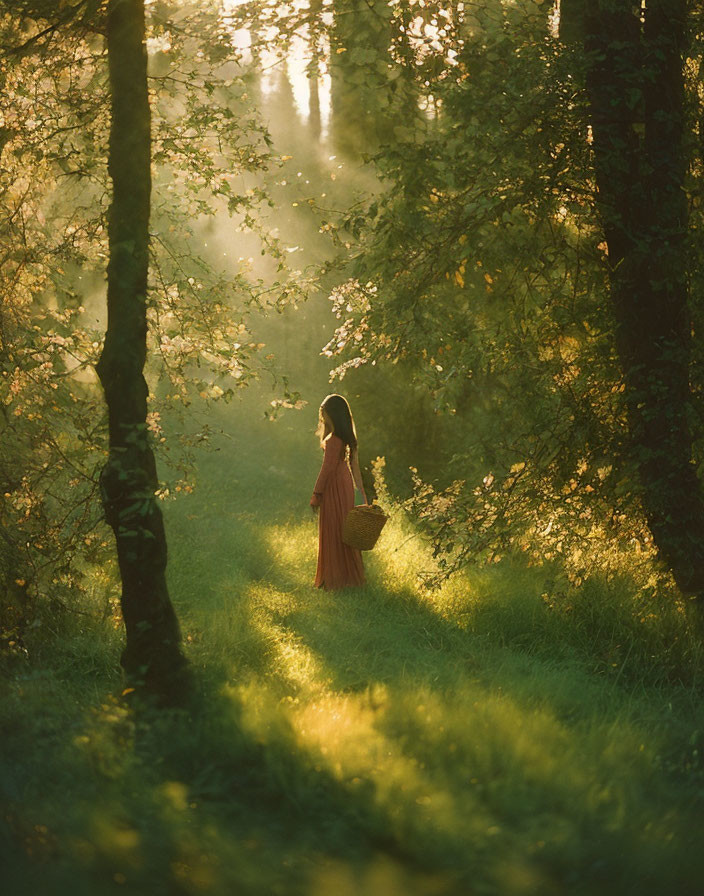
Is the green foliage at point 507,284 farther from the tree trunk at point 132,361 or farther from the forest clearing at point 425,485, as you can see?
the tree trunk at point 132,361

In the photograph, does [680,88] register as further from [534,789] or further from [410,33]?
[534,789]

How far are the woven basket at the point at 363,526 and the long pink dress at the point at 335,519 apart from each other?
1.91 ft

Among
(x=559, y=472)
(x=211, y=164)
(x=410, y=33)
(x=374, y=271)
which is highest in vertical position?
(x=410, y=33)

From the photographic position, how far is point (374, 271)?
7910mm

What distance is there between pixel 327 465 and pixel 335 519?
63 centimetres

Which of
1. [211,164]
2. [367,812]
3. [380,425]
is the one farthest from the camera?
[380,425]

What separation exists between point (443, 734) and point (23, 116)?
5664 millimetres

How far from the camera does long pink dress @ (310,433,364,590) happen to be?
10.5 meters

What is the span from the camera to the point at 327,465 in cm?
1063

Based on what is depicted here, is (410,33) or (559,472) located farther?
(559,472)

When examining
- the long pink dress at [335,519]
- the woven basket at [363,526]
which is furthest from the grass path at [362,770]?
the long pink dress at [335,519]

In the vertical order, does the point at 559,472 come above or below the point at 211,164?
below

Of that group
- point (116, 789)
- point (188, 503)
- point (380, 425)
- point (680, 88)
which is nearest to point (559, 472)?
point (680, 88)

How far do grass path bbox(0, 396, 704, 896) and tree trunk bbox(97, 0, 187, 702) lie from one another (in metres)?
0.49
